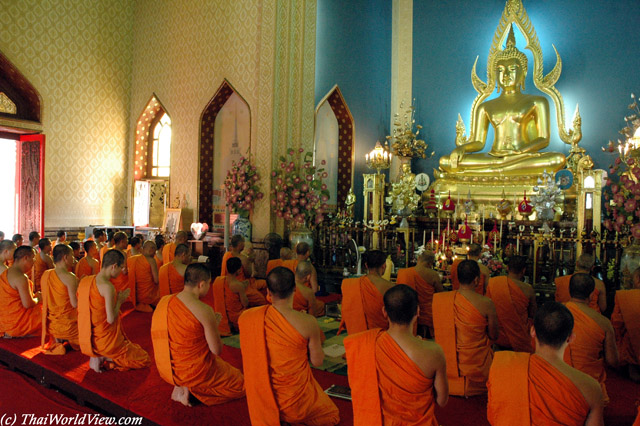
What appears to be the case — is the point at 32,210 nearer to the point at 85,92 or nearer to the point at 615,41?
the point at 85,92

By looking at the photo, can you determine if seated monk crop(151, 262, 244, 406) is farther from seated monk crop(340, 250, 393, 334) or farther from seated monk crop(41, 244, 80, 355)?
seated monk crop(41, 244, 80, 355)

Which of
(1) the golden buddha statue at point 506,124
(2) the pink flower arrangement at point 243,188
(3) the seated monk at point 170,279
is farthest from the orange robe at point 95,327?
(1) the golden buddha statue at point 506,124

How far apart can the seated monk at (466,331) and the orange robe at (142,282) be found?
4201 mm

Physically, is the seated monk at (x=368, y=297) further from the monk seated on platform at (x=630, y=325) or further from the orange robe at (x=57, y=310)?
the orange robe at (x=57, y=310)

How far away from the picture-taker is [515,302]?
4.46 m

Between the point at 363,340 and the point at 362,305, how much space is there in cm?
181

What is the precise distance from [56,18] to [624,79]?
37.4 feet

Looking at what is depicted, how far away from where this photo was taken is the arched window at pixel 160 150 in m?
11.7

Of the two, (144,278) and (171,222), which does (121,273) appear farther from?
(171,222)

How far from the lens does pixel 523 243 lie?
727cm

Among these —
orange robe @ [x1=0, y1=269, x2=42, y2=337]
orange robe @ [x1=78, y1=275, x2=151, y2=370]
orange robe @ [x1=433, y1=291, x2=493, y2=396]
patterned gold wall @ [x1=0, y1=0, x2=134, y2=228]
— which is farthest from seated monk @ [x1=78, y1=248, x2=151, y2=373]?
patterned gold wall @ [x1=0, y1=0, x2=134, y2=228]

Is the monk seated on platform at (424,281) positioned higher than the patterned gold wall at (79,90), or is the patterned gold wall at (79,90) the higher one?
the patterned gold wall at (79,90)

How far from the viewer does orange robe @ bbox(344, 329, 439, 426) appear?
247cm

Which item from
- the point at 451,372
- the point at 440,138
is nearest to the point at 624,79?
the point at 440,138
